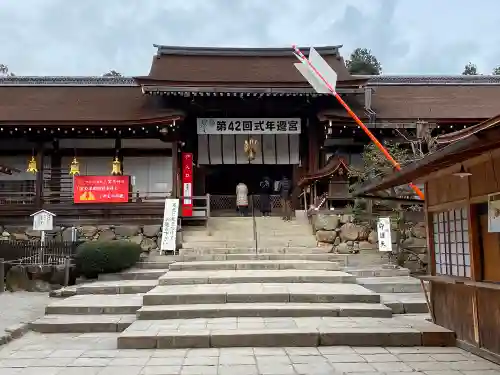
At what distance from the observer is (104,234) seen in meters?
13.6

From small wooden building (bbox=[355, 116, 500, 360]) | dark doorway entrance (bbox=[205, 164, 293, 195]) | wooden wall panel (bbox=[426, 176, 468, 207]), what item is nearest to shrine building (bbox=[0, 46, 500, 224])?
dark doorway entrance (bbox=[205, 164, 293, 195])

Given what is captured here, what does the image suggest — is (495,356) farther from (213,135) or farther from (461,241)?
(213,135)

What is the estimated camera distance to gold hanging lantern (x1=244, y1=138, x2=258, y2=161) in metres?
16.5

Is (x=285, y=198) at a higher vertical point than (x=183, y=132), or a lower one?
lower

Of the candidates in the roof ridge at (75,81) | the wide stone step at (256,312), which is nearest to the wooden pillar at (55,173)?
the roof ridge at (75,81)

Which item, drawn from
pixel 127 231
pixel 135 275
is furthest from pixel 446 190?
pixel 127 231

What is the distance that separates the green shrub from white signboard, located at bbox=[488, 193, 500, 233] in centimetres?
832

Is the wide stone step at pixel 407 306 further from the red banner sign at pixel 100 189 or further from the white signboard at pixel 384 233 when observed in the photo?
the red banner sign at pixel 100 189

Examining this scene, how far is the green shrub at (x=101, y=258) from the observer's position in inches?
416

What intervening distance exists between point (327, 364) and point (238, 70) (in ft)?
48.8

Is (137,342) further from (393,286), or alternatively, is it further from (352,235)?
(352,235)

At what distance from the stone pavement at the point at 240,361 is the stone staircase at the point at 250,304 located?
0.19 metres

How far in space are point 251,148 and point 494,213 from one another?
12056mm

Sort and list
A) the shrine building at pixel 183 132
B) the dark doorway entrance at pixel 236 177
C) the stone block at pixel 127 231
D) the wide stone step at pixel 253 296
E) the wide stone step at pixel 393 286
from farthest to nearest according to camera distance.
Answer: the dark doorway entrance at pixel 236 177, the shrine building at pixel 183 132, the stone block at pixel 127 231, the wide stone step at pixel 393 286, the wide stone step at pixel 253 296
